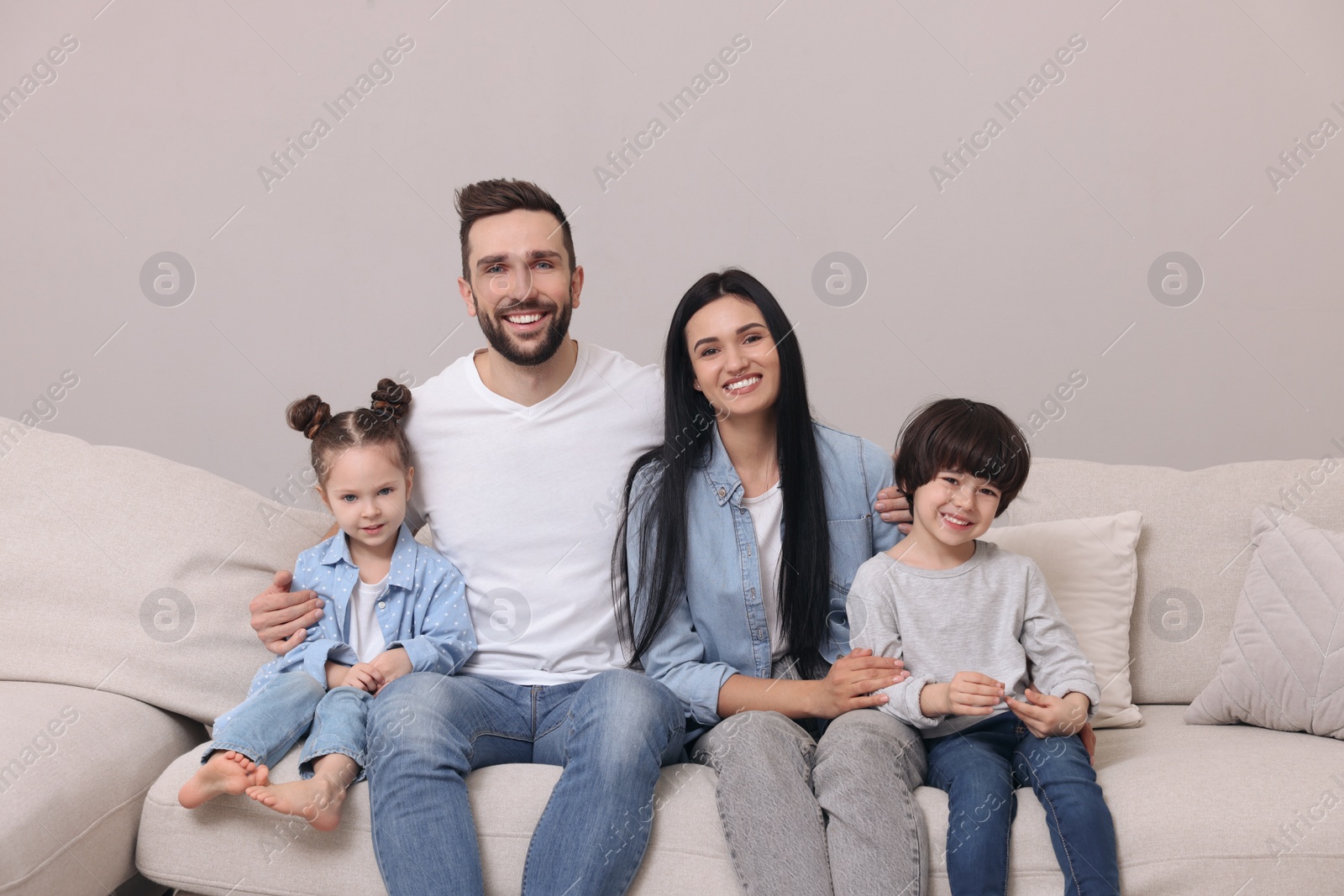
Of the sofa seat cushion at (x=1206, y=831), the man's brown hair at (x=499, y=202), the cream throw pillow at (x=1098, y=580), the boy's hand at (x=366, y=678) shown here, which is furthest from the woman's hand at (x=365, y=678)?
the cream throw pillow at (x=1098, y=580)

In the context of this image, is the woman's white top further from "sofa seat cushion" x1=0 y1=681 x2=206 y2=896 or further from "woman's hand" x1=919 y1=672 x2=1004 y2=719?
"sofa seat cushion" x1=0 y1=681 x2=206 y2=896

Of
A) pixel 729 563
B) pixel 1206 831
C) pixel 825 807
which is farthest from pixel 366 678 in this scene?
pixel 1206 831

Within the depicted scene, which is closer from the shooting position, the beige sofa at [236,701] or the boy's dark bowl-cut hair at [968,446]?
the beige sofa at [236,701]

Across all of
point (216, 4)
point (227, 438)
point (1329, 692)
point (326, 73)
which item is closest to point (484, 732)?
point (1329, 692)

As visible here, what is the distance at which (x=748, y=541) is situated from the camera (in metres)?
1.88

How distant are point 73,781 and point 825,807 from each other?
1.16m

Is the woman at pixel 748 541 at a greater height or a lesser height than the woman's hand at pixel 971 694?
greater

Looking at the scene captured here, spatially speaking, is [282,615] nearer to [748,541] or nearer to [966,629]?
[748,541]

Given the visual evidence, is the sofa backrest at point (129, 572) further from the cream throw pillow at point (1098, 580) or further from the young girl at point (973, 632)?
the cream throw pillow at point (1098, 580)

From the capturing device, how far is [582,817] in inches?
59.3

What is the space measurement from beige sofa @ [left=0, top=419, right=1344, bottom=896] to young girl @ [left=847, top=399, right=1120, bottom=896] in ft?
0.26

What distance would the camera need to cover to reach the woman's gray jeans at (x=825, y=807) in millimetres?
1444

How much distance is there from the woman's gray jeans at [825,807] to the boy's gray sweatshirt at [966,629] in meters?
0.10

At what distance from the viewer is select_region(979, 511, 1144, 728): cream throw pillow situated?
1976 mm
